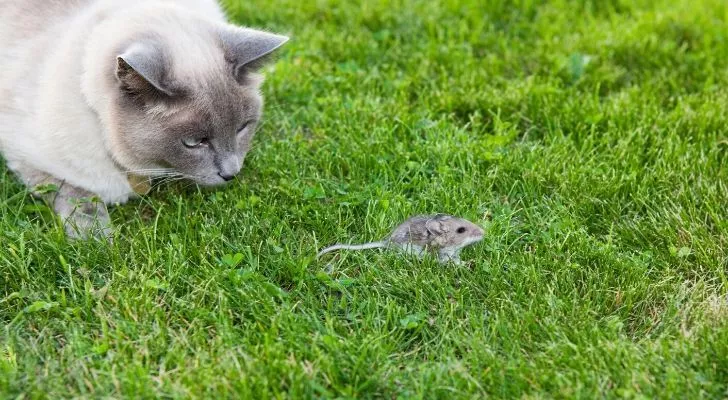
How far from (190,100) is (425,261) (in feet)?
3.51

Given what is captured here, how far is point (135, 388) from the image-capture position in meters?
2.43

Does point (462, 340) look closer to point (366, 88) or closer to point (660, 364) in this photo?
point (660, 364)

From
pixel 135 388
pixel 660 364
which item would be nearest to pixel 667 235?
pixel 660 364

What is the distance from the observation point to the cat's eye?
3057 mm

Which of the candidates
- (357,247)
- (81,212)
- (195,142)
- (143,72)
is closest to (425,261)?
(357,247)

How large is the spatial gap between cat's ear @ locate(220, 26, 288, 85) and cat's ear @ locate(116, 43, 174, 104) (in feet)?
0.99

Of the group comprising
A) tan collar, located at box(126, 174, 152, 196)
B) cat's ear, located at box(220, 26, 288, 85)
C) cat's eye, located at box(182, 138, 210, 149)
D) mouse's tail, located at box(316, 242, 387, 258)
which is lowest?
mouse's tail, located at box(316, 242, 387, 258)

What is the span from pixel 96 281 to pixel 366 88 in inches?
72.4

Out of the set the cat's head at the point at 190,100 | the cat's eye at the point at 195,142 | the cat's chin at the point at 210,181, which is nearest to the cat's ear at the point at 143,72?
the cat's head at the point at 190,100

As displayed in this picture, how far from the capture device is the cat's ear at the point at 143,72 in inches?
109

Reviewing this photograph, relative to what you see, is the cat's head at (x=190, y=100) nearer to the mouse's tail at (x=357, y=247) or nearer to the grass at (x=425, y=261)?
the grass at (x=425, y=261)

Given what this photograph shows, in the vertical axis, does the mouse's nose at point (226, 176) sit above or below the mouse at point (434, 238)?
above

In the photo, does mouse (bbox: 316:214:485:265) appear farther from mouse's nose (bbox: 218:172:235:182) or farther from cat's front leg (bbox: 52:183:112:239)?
cat's front leg (bbox: 52:183:112:239)

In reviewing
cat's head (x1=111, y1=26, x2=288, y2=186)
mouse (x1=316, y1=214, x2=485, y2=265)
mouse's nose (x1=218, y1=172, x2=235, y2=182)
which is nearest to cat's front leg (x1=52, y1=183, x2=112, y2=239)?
cat's head (x1=111, y1=26, x2=288, y2=186)
